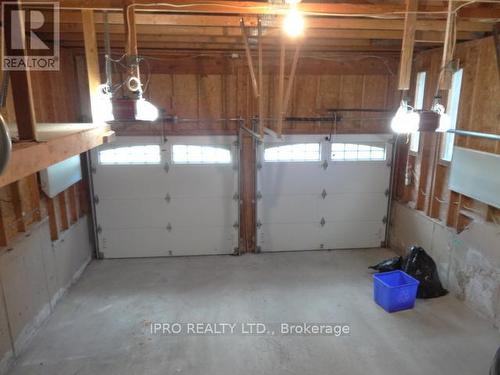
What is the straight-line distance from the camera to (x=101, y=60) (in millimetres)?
4961

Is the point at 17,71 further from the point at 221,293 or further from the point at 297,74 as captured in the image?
the point at 297,74

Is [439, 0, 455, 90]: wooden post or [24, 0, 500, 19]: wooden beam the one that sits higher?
[24, 0, 500, 19]: wooden beam

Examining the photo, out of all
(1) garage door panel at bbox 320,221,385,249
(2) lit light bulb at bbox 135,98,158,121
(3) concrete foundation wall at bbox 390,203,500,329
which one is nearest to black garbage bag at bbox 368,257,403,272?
(3) concrete foundation wall at bbox 390,203,500,329

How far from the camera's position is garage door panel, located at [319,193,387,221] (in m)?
5.73

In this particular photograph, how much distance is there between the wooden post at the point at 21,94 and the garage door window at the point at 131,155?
3538 mm

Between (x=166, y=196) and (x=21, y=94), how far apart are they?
3.76 m

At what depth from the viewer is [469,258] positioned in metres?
4.08

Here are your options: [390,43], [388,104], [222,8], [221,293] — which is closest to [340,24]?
[222,8]

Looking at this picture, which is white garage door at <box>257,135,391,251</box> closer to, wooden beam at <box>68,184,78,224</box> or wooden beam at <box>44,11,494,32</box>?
wooden beam at <box>44,11,494,32</box>

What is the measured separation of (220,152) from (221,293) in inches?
80.7

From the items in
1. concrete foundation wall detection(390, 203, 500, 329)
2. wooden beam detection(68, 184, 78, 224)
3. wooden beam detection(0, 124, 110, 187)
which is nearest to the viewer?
wooden beam detection(0, 124, 110, 187)

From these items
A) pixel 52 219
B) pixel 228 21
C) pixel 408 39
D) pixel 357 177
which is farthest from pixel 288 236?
pixel 408 39

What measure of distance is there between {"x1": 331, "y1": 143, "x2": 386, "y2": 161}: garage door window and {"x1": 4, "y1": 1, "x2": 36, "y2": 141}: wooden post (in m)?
4.45

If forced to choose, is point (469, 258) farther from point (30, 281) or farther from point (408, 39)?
point (30, 281)
